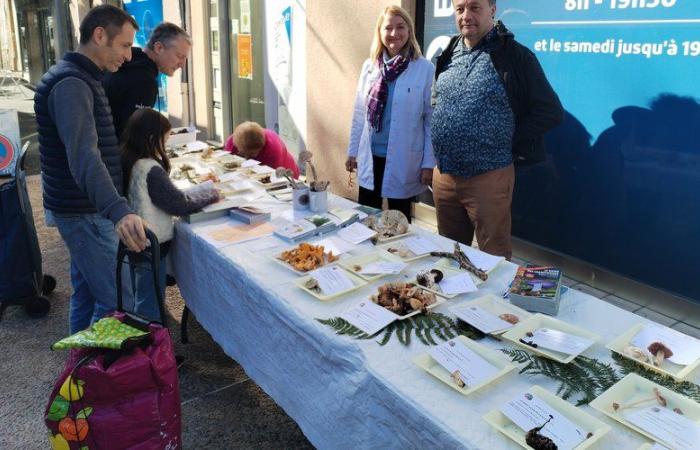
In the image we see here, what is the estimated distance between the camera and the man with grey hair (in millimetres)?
2830

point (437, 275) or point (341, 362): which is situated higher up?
point (437, 275)

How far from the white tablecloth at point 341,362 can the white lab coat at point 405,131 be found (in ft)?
2.90

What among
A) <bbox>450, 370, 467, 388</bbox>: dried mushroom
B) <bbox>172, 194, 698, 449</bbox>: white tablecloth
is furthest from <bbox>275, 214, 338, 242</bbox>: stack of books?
<bbox>450, 370, 467, 388</bbox>: dried mushroom

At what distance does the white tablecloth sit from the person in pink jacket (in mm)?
1348

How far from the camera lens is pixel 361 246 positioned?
229 cm

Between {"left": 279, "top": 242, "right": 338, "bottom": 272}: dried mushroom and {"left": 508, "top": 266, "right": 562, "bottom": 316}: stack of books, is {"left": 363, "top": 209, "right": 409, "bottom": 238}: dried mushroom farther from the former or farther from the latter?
{"left": 508, "top": 266, "right": 562, "bottom": 316}: stack of books

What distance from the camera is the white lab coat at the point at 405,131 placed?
3.04m

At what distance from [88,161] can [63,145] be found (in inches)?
10.7

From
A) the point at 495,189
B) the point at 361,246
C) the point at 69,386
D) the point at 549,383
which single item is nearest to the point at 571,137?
the point at 495,189

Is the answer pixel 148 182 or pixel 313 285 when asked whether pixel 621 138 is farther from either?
pixel 148 182

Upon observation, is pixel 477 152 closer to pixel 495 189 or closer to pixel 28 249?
pixel 495 189

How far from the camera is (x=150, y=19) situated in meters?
9.06

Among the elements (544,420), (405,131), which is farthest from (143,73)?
(544,420)

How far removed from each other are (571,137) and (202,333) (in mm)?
2500
